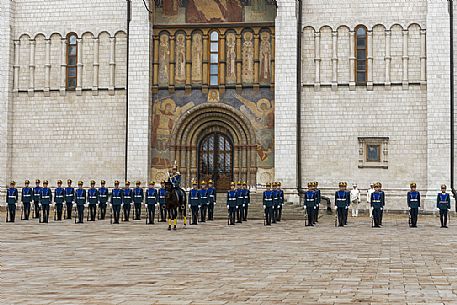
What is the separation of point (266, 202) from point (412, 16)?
12857 millimetres

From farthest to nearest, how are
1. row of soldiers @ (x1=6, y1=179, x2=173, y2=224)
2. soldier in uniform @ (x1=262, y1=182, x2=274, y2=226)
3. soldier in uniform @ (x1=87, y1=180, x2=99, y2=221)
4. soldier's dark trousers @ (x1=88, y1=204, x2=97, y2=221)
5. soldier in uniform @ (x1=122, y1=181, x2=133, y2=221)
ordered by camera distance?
soldier's dark trousers @ (x1=88, y1=204, x2=97, y2=221) < soldier in uniform @ (x1=87, y1=180, x2=99, y2=221) < soldier in uniform @ (x1=122, y1=181, x2=133, y2=221) < row of soldiers @ (x1=6, y1=179, x2=173, y2=224) < soldier in uniform @ (x1=262, y1=182, x2=274, y2=226)

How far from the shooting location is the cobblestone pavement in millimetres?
9805

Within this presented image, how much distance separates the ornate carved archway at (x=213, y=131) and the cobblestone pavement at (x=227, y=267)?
12.0 meters

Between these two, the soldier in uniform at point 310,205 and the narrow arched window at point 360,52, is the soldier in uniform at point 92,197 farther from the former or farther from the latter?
the narrow arched window at point 360,52

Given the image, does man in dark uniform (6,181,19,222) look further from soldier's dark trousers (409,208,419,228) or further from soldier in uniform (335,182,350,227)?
soldier's dark trousers (409,208,419,228)

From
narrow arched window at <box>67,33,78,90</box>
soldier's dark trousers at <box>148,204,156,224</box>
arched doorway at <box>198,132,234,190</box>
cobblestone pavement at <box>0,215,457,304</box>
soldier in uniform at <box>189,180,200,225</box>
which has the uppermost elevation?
narrow arched window at <box>67,33,78,90</box>

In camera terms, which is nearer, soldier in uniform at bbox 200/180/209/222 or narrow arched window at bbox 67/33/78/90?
soldier in uniform at bbox 200/180/209/222

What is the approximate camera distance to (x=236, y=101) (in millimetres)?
34844

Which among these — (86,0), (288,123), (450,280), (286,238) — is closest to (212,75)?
(288,123)

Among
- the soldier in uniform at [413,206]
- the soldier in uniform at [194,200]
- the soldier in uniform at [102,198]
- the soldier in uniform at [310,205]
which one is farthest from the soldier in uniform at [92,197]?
the soldier in uniform at [413,206]

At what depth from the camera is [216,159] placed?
3556 centimetres

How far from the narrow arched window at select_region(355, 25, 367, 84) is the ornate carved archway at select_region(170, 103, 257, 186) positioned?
5656 millimetres

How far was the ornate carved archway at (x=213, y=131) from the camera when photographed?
34.6 m

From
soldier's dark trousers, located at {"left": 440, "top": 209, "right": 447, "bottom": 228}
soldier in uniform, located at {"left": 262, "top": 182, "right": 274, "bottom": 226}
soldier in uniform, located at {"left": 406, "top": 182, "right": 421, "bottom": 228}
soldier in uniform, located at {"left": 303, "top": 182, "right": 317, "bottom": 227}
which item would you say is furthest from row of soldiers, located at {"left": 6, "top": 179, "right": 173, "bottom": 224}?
soldier's dark trousers, located at {"left": 440, "top": 209, "right": 447, "bottom": 228}
